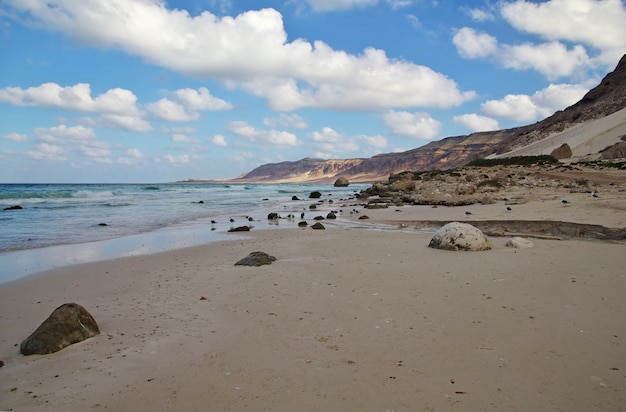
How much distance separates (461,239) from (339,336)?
16.3 feet

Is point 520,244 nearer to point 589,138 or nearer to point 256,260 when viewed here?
point 256,260

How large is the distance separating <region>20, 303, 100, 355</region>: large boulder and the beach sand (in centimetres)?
10

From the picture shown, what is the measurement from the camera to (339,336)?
3938 millimetres

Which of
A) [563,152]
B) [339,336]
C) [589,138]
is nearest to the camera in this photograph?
[339,336]

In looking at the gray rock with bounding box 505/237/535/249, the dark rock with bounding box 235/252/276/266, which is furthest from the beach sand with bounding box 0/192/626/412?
the gray rock with bounding box 505/237/535/249

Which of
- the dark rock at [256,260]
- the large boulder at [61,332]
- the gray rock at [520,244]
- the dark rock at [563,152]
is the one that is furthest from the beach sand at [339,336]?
the dark rock at [563,152]

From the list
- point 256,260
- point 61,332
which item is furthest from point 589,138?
point 61,332

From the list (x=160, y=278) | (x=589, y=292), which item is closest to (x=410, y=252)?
(x=589, y=292)

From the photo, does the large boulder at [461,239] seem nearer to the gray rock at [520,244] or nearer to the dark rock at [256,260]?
the gray rock at [520,244]

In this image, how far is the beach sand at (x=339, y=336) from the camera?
2.89m

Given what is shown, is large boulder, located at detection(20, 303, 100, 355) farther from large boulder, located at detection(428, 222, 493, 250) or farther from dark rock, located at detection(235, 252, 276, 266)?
large boulder, located at detection(428, 222, 493, 250)

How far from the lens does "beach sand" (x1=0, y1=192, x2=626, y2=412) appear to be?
2.89m

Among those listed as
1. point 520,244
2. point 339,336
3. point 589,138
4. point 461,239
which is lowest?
point 339,336

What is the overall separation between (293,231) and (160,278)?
264 inches
